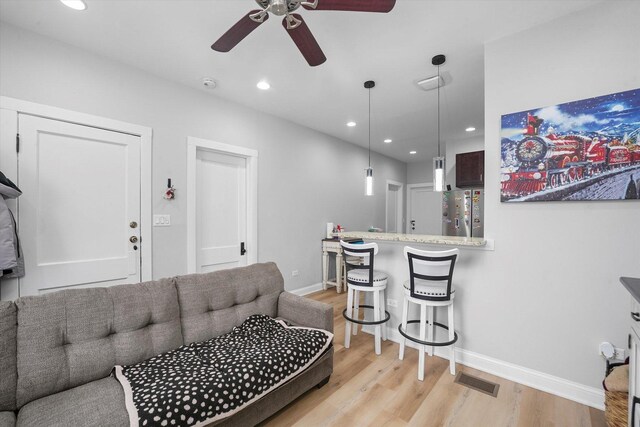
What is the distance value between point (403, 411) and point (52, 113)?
11.5 ft

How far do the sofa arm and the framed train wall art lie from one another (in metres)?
1.67

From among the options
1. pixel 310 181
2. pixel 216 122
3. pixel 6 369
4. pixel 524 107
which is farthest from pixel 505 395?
pixel 216 122

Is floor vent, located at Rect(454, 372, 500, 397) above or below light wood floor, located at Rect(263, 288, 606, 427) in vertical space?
above

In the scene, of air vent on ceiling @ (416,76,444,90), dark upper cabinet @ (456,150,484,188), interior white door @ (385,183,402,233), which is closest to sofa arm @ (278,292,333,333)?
air vent on ceiling @ (416,76,444,90)

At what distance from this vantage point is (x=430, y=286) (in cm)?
224

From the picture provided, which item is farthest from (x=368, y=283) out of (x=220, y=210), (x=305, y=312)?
(x=220, y=210)

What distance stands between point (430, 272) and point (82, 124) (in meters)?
3.29

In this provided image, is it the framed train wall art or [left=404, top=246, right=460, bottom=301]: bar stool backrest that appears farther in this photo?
[left=404, top=246, right=460, bottom=301]: bar stool backrest

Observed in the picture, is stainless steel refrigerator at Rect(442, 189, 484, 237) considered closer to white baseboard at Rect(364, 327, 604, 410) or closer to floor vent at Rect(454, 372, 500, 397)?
white baseboard at Rect(364, 327, 604, 410)

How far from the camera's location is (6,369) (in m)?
1.26

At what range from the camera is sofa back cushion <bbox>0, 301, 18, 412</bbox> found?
124 centimetres

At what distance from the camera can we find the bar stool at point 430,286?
6.98 feet

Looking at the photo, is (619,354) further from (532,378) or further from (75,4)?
(75,4)

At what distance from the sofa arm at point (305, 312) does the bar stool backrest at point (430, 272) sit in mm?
750
